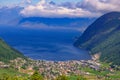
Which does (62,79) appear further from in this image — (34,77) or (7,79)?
(7,79)

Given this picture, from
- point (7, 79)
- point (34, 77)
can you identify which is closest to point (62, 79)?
point (34, 77)

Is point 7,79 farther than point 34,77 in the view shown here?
Yes
